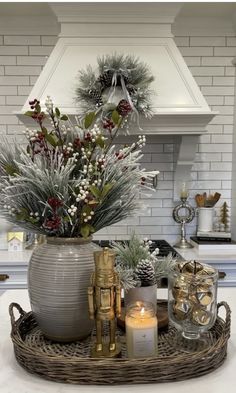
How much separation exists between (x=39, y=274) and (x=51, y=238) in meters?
0.09

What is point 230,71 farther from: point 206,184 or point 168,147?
point 206,184

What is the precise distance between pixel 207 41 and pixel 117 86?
948mm

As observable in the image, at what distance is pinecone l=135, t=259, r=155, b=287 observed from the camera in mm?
1071

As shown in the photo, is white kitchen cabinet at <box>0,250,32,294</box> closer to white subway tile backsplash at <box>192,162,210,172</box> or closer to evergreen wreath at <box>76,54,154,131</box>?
evergreen wreath at <box>76,54,154,131</box>

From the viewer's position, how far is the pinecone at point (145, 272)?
1.07 m

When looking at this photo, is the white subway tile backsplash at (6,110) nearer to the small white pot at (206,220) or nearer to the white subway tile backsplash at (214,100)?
the white subway tile backsplash at (214,100)

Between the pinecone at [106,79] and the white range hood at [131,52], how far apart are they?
0.19 meters

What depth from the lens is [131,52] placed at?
8.43ft

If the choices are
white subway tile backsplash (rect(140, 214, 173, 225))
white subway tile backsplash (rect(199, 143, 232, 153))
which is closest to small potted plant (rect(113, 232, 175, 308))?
white subway tile backsplash (rect(140, 214, 173, 225))

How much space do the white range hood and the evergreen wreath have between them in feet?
0.37

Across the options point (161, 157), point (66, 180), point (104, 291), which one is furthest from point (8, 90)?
point (104, 291)

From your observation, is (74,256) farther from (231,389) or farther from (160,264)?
(231,389)

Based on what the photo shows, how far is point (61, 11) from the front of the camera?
2.53m

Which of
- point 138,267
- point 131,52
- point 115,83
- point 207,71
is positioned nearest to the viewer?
point 138,267
